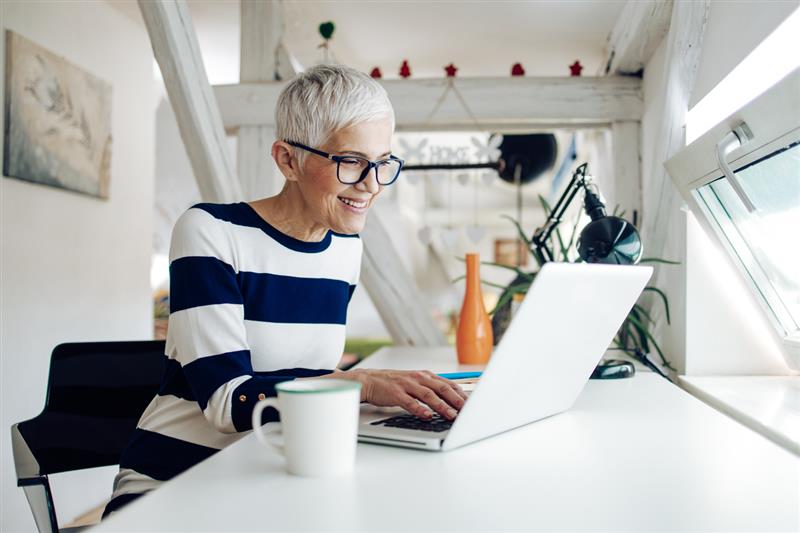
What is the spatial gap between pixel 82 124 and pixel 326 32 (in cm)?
115

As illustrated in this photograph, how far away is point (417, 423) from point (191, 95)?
5.01 ft

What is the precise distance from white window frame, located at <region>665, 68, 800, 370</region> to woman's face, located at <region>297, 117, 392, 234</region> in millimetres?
684

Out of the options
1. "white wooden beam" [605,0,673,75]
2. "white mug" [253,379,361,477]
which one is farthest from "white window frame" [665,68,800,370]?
"white mug" [253,379,361,477]

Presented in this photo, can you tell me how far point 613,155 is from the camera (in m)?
2.62

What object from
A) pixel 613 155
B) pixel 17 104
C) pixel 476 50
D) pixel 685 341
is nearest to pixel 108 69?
pixel 17 104

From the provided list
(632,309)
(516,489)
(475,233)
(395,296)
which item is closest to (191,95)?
(395,296)

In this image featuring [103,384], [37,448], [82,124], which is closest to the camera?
[37,448]

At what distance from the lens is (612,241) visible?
1633 millimetres

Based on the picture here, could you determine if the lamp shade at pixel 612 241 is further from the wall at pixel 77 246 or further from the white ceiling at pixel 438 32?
the wall at pixel 77 246

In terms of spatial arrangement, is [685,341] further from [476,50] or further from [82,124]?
[82,124]

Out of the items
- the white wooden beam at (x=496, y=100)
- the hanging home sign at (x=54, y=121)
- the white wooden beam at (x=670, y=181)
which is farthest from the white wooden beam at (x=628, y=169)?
the hanging home sign at (x=54, y=121)

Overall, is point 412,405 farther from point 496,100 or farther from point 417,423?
point 496,100

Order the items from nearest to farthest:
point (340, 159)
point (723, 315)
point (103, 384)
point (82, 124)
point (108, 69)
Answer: point (340, 159) → point (103, 384) → point (723, 315) → point (82, 124) → point (108, 69)

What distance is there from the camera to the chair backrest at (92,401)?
4.91 ft
